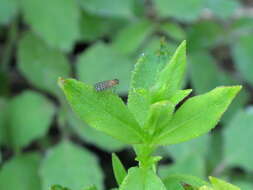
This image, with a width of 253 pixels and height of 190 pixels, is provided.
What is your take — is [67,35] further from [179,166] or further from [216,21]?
[216,21]

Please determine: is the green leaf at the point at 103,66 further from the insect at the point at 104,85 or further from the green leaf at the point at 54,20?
the insect at the point at 104,85

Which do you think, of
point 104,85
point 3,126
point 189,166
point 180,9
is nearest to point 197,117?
point 104,85

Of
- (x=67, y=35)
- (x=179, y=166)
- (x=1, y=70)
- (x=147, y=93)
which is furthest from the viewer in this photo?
(x=1, y=70)

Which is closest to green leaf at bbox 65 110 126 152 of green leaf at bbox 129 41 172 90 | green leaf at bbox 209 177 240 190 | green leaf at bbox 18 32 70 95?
green leaf at bbox 18 32 70 95

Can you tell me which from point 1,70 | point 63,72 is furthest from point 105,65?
point 1,70

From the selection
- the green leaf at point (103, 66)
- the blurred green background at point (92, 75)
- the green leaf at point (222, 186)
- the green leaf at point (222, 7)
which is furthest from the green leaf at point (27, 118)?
the green leaf at point (222, 186)

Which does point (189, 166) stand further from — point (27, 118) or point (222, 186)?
point (222, 186)

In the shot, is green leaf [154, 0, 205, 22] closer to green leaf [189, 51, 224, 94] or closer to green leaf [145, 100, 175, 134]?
green leaf [189, 51, 224, 94]
